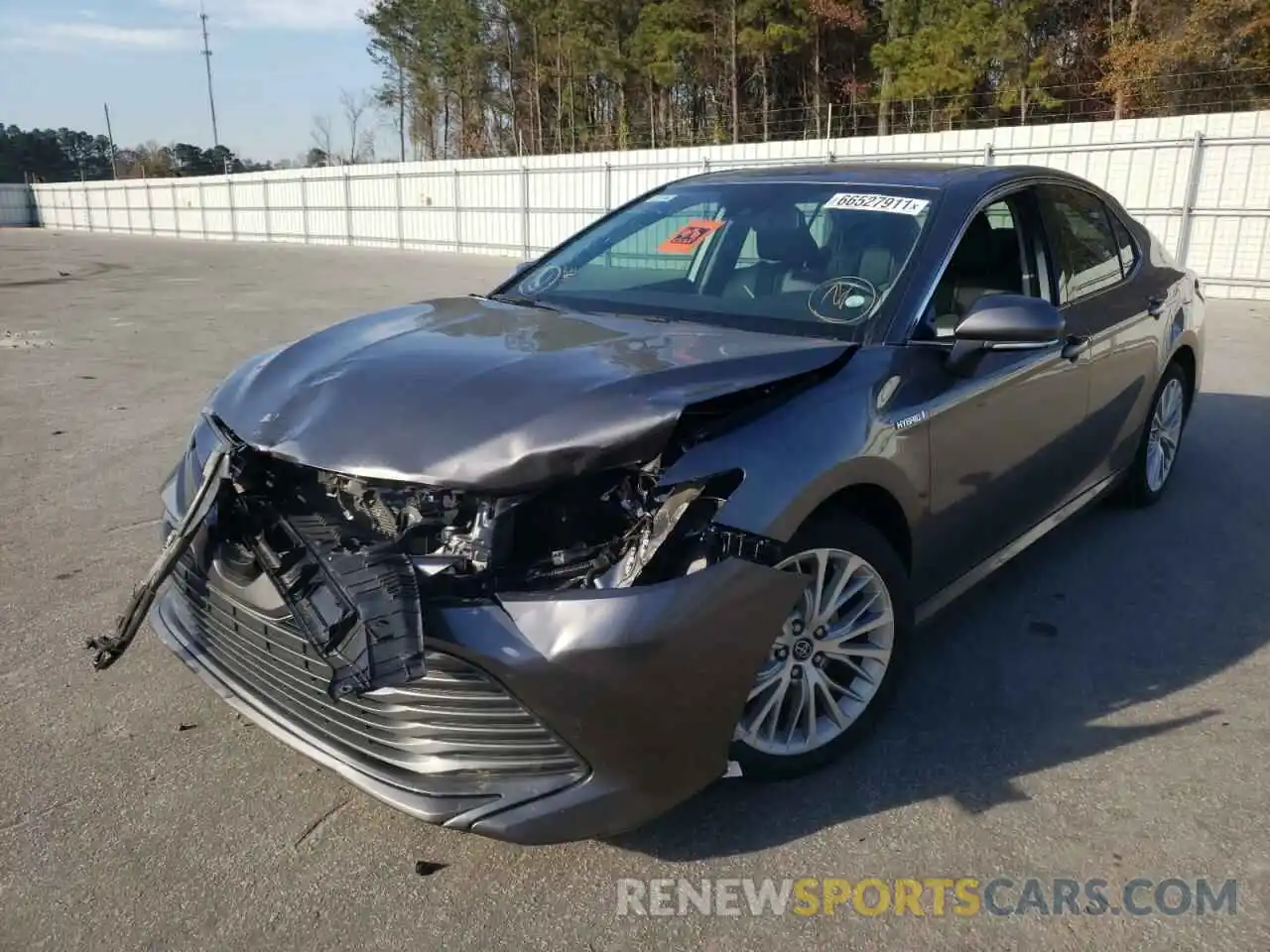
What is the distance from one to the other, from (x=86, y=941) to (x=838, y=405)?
7.05 ft

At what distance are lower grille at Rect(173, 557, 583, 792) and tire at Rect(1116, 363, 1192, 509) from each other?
3.74 meters

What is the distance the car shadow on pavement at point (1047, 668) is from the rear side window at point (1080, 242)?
1.22 meters

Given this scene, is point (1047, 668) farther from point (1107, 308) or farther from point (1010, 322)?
point (1107, 308)

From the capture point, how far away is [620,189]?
72.4ft

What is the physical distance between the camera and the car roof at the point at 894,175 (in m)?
3.43

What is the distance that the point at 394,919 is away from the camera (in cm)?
216

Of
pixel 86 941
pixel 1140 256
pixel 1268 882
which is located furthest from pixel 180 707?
pixel 1140 256

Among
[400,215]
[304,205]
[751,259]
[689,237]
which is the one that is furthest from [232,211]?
[751,259]

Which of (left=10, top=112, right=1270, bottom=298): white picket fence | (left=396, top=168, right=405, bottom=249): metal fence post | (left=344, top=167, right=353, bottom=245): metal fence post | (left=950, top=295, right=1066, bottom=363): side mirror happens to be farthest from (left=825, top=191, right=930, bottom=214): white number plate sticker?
(left=344, top=167, right=353, bottom=245): metal fence post

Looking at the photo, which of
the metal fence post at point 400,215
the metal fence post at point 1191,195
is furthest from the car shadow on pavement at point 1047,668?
the metal fence post at point 400,215

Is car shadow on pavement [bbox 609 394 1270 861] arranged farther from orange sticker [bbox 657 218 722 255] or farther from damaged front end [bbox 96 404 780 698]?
orange sticker [bbox 657 218 722 255]

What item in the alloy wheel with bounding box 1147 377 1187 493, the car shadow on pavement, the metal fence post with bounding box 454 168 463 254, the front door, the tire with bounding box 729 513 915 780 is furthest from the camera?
the metal fence post with bounding box 454 168 463 254

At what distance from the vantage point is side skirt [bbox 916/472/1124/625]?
3071 mm

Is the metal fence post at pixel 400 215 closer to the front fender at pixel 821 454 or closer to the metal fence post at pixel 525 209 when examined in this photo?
the metal fence post at pixel 525 209
